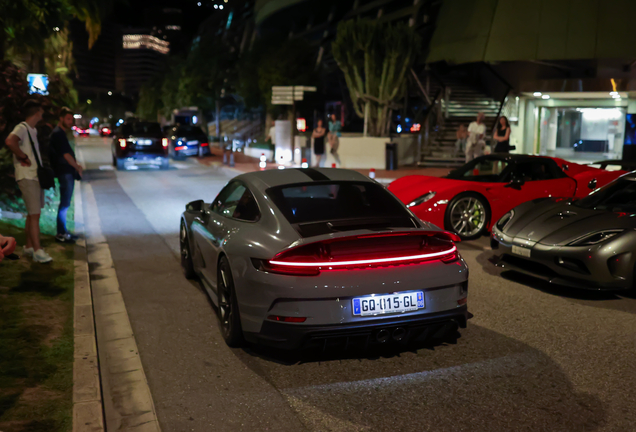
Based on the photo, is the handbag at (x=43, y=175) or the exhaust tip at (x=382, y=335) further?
the handbag at (x=43, y=175)

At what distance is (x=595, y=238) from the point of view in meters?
6.20

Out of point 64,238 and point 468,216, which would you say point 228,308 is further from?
point 468,216

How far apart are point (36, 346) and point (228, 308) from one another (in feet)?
4.98

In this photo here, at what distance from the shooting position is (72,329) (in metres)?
5.23

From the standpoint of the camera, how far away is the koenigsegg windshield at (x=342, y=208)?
4.55 metres

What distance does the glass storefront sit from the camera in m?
24.2

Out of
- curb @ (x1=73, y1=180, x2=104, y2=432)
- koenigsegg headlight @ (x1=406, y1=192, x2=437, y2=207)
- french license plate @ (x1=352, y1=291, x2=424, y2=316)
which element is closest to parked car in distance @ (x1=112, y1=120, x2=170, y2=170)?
koenigsegg headlight @ (x1=406, y1=192, x2=437, y2=207)

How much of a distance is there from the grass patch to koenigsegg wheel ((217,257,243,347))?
120 centimetres

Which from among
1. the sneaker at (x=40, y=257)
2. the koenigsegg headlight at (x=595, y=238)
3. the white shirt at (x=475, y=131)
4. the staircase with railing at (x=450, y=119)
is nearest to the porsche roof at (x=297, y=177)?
the koenigsegg headlight at (x=595, y=238)

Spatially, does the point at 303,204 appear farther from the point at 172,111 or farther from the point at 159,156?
the point at 172,111

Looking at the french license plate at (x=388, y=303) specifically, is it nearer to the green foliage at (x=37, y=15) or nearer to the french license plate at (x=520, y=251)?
the french license plate at (x=520, y=251)

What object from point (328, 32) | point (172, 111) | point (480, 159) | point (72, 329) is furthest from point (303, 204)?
point (172, 111)

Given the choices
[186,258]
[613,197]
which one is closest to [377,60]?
[613,197]

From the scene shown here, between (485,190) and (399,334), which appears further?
(485,190)
